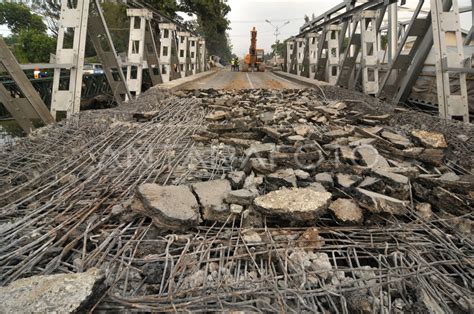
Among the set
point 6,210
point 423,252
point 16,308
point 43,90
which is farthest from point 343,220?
point 43,90

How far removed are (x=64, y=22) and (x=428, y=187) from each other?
632cm

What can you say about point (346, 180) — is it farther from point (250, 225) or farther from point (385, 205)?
point (250, 225)

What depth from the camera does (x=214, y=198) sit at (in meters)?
2.34

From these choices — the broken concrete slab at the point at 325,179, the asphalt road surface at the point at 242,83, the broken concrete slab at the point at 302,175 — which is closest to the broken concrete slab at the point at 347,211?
the broken concrete slab at the point at 325,179

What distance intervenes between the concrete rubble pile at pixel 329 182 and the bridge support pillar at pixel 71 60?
2.70 m

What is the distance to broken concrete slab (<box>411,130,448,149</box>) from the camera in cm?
326

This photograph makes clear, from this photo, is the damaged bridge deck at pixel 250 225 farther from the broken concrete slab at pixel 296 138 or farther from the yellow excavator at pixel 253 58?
the yellow excavator at pixel 253 58

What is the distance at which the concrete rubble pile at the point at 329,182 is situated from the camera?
2.18 meters

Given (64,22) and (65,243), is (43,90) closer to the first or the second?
(64,22)

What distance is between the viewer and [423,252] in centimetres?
193

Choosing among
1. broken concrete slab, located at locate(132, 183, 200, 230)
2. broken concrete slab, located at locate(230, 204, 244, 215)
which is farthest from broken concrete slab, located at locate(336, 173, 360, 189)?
broken concrete slab, located at locate(132, 183, 200, 230)

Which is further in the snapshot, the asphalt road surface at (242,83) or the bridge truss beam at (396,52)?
the asphalt road surface at (242,83)

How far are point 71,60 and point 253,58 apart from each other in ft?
75.5

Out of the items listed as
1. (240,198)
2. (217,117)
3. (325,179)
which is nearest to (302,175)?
(325,179)
